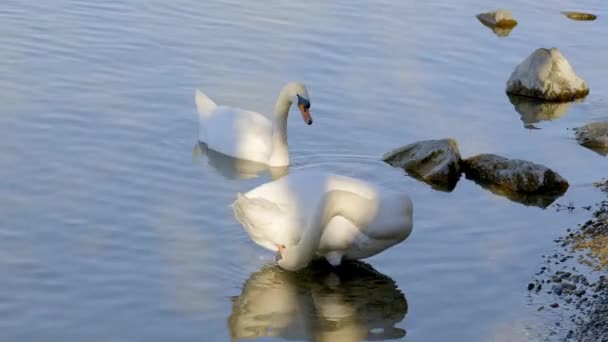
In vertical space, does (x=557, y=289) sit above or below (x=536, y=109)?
below

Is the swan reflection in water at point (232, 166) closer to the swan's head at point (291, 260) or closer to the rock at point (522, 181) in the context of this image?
the rock at point (522, 181)

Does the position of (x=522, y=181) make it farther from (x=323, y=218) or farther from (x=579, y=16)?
(x=579, y=16)

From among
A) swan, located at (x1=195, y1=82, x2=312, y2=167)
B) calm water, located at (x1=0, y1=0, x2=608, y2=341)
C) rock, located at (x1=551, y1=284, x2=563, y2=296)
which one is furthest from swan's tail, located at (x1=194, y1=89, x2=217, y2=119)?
rock, located at (x1=551, y1=284, x2=563, y2=296)

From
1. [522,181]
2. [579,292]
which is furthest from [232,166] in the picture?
[579,292]

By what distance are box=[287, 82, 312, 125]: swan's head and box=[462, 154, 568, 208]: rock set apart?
1773mm

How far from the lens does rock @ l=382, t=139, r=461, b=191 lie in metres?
12.1

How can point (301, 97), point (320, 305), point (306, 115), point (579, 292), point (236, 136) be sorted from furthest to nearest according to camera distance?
1. point (236, 136)
2. point (301, 97)
3. point (306, 115)
4. point (579, 292)
5. point (320, 305)

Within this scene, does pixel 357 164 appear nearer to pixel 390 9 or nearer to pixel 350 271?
pixel 350 271

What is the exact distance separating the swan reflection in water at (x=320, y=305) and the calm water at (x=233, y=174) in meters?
0.02

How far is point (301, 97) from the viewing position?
40.2 ft

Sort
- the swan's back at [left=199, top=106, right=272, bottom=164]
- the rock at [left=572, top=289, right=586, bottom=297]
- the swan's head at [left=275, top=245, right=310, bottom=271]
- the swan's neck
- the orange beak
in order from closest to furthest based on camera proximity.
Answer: the rock at [left=572, top=289, right=586, bottom=297]
the swan's head at [left=275, top=245, right=310, bottom=271]
the orange beak
the swan's neck
the swan's back at [left=199, top=106, right=272, bottom=164]

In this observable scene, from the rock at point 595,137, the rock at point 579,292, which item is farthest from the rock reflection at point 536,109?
the rock at point 579,292

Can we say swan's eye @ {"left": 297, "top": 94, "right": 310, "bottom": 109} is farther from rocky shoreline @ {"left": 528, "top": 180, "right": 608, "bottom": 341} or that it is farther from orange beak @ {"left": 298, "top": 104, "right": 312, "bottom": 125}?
rocky shoreline @ {"left": 528, "top": 180, "right": 608, "bottom": 341}

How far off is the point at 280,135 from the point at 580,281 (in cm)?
385
